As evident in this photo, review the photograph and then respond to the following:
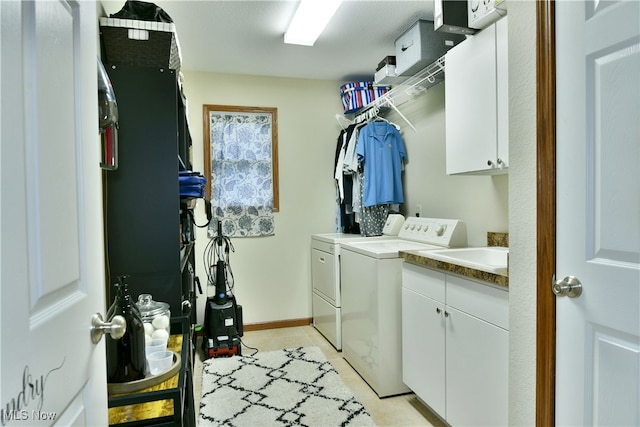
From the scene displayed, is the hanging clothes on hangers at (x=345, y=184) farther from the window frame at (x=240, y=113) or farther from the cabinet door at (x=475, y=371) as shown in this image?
the cabinet door at (x=475, y=371)

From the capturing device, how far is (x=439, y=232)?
8.44 feet

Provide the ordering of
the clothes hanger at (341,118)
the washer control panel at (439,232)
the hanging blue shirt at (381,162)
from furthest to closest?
the clothes hanger at (341,118) → the hanging blue shirt at (381,162) → the washer control panel at (439,232)

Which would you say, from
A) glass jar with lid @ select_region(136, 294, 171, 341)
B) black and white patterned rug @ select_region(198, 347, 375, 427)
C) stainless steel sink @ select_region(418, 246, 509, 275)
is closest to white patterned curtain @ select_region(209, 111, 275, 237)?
black and white patterned rug @ select_region(198, 347, 375, 427)

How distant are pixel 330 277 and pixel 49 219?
110 inches

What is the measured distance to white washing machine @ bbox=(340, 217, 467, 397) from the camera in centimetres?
237

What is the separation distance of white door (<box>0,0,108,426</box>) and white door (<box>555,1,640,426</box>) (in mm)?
1267

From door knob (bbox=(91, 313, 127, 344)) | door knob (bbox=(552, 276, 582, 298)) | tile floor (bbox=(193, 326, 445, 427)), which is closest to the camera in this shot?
door knob (bbox=(91, 313, 127, 344))

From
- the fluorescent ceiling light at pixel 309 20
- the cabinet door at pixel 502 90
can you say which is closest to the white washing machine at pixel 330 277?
the cabinet door at pixel 502 90

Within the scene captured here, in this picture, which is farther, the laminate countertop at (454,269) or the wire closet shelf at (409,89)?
the wire closet shelf at (409,89)

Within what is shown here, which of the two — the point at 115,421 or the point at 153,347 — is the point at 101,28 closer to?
the point at 153,347

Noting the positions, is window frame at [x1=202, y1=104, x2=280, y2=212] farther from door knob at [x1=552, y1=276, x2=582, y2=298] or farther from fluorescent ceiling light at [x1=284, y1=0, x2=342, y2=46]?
door knob at [x1=552, y1=276, x2=582, y2=298]

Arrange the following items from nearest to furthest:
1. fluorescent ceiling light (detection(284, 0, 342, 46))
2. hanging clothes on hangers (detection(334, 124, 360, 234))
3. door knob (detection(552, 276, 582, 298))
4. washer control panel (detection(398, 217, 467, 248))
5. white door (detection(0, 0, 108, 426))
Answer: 1. white door (detection(0, 0, 108, 426))
2. door knob (detection(552, 276, 582, 298))
3. fluorescent ceiling light (detection(284, 0, 342, 46))
4. washer control panel (detection(398, 217, 467, 248))
5. hanging clothes on hangers (detection(334, 124, 360, 234))

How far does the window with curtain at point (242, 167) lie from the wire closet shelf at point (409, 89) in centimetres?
102

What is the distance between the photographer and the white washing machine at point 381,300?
2373 mm
